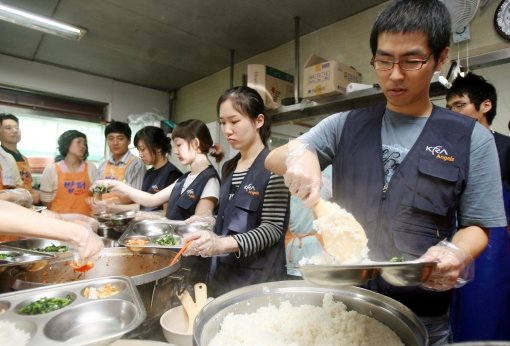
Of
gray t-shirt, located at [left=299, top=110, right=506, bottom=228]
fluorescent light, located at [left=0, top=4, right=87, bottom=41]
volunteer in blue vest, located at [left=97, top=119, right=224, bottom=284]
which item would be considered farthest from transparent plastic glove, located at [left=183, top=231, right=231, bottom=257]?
fluorescent light, located at [left=0, top=4, right=87, bottom=41]

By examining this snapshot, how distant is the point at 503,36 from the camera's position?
260 centimetres

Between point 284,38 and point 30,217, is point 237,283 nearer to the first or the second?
point 30,217

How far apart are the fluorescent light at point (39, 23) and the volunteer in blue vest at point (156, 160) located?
1695 millimetres

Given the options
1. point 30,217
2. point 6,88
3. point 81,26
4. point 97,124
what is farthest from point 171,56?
point 30,217

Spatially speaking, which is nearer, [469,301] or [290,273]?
[290,273]

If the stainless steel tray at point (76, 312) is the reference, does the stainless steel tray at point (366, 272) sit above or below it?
above

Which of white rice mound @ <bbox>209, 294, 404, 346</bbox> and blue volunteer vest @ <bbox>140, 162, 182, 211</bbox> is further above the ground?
blue volunteer vest @ <bbox>140, 162, 182, 211</bbox>

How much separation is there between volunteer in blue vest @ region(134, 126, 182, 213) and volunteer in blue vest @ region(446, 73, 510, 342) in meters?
2.84

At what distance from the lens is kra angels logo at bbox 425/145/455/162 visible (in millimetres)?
1127

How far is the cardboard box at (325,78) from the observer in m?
3.07

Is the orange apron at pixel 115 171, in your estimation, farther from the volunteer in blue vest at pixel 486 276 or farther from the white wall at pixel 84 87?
the volunteer in blue vest at pixel 486 276

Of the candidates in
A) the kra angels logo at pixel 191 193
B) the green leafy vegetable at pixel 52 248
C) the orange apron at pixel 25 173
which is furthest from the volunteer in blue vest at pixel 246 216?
the orange apron at pixel 25 173

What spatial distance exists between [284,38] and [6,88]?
15.6 ft

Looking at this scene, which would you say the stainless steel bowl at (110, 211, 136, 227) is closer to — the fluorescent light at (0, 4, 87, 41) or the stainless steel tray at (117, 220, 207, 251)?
the stainless steel tray at (117, 220, 207, 251)
